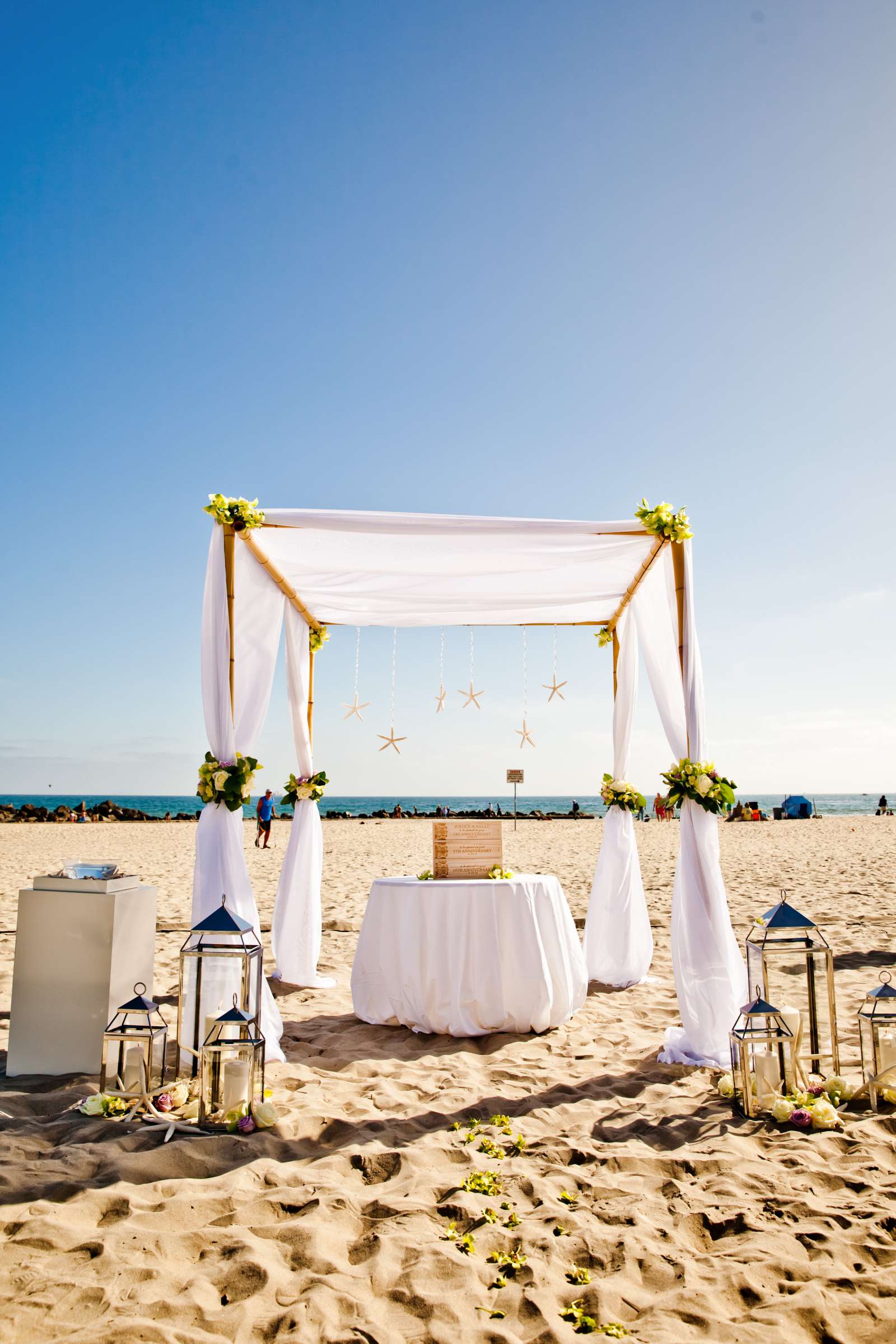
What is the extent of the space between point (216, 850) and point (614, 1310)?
2.90m

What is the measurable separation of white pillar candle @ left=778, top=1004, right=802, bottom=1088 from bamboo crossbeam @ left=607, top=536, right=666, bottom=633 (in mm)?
2474

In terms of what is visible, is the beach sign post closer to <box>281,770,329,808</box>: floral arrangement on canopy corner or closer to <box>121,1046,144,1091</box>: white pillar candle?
<box>281,770,329,808</box>: floral arrangement on canopy corner

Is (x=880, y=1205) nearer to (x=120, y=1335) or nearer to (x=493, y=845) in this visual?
(x=120, y=1335)

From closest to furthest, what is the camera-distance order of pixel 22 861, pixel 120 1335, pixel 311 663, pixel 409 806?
Answer: pixel 120 1335 → pixel 311 663 → pixel 22 861 → pixel 409 806

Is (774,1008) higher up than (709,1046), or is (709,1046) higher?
(774,1008)

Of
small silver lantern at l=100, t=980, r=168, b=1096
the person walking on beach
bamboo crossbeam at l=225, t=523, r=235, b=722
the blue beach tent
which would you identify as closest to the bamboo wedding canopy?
bamboo crossbeam at l=225, t=523, r=235, b=722

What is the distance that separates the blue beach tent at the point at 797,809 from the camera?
3338cm

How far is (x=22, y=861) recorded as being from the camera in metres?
15.0

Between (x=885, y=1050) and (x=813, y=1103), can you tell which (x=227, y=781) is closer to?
(x=813, y=1103)

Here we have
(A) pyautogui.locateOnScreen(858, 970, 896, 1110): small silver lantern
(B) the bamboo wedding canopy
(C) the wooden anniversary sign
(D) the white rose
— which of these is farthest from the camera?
(C) the wooden anniversary sign

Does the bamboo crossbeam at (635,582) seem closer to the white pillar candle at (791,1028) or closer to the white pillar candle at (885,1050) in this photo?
the white pillar candle at (791,1028)

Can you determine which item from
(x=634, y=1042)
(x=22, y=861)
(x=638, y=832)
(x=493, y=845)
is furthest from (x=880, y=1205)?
(x=638, y=832)

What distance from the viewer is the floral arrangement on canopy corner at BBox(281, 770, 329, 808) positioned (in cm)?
662

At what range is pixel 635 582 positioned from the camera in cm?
574
